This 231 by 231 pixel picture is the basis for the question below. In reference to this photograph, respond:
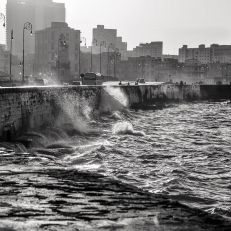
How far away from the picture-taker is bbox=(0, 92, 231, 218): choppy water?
1467 cm

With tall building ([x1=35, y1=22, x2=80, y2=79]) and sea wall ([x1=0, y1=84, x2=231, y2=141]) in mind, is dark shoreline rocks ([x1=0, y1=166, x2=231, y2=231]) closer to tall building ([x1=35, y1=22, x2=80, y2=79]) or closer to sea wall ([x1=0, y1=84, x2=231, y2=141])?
sea wall ([x1=0, y1=84, x2=231, y2=141])

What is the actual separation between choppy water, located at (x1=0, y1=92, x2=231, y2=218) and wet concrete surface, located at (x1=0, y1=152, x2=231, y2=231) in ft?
8.46

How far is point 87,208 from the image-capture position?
340 inches

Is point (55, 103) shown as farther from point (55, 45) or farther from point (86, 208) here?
point (55, 45)

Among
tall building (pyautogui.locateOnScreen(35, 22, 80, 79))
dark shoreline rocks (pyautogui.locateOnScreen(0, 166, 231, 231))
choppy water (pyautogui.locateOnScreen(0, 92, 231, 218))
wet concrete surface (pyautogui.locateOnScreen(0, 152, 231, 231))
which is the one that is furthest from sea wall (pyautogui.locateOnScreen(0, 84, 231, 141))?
tall building (pyautogui.locateOnScreen(35, 22, 80, 79))

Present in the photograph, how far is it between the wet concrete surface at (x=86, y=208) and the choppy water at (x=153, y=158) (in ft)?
8.46

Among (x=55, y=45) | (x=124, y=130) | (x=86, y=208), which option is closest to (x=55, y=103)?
(x=124, y=130)

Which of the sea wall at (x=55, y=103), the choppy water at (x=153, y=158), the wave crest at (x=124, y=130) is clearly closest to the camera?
the choppy water at (x=153, y=158)

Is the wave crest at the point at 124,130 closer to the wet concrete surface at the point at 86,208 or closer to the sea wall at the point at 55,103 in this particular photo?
the sea wall at the point at 55,103

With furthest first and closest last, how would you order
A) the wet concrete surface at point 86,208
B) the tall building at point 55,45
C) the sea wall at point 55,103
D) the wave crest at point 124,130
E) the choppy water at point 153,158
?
the tall building at point 55,45, the wave crest at point 124,130, the sea wall at point 55,103, the choppy water at point 153,158, the wet concrete surface at point 86,208

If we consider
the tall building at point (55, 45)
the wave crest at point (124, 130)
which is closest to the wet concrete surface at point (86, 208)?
the wave crest at point (124, 130)

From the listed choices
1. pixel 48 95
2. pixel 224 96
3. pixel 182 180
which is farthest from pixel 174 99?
pixel 182 180

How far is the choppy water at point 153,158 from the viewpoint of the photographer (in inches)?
578

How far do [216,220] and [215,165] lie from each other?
40.1 ft
